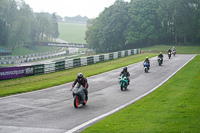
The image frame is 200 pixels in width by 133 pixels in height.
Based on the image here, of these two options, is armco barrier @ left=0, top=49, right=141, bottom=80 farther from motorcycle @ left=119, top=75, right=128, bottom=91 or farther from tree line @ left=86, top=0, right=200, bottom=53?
tree line @ left=86, top=0, right=200, bottom=53

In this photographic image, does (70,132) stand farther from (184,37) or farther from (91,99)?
(184,37)

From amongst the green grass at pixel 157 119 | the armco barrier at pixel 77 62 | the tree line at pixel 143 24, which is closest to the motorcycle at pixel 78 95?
the green grass at pixel 157 119

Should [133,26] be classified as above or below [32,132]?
above

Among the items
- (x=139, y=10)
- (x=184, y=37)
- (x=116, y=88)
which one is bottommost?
(x=116, y=88)

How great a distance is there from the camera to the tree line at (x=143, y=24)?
80062mm

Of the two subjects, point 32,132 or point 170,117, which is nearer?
point 32,132

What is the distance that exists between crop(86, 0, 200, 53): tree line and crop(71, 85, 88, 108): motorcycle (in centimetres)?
6928

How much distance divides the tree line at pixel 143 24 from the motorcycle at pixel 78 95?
227 ft

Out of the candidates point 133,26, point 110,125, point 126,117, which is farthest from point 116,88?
point 133,26

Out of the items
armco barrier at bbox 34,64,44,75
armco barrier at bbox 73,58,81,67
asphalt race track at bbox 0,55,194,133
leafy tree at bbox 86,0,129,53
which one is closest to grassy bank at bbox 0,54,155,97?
armco barrier at bbox 34,64,44,75

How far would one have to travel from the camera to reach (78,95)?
12336 mm

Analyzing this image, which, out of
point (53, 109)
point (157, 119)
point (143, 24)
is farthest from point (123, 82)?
point (143, 24)

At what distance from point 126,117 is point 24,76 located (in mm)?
17593

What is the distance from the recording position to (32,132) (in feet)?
26.6
